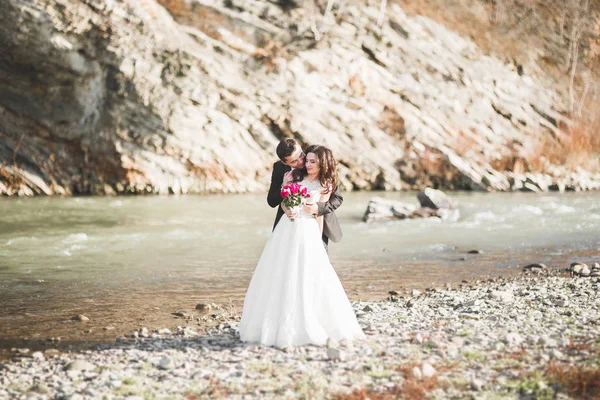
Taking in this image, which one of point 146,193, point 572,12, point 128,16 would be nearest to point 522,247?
point 146,193

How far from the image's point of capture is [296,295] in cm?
746

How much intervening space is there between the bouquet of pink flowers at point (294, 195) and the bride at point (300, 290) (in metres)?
0.14

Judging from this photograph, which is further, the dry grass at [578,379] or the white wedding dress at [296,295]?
the white wedding dress at [296,295]

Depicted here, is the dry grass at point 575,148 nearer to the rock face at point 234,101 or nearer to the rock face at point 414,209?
the rock face at point 234,101

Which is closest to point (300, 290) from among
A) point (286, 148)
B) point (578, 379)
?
point (286, 148)

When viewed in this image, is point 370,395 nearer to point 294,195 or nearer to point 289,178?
point 294,195

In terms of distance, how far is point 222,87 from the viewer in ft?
130

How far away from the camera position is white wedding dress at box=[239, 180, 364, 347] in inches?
293

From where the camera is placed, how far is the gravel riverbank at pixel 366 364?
6035 mm

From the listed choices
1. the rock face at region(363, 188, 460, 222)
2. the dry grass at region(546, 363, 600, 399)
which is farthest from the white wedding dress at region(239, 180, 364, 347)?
the rock face at region(363, 188, 460, 222)

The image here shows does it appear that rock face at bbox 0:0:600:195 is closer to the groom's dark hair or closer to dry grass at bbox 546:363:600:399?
the groom's dark hair

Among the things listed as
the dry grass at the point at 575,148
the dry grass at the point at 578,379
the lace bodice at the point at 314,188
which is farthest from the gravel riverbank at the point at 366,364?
the dry grass at the point at 575,148

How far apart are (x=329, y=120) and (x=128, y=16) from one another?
1452 cm

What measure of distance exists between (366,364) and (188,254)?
10.7m
